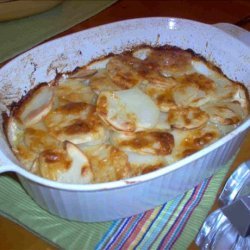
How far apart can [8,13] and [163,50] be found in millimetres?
631

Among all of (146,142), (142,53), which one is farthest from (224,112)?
(142,53)

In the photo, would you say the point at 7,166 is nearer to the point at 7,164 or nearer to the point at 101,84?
the point at 7,164

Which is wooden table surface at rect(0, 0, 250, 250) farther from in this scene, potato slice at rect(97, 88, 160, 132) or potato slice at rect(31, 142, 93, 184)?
potato slice at rect(31, 142, 93, 184)

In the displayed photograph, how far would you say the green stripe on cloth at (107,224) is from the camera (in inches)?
37.3

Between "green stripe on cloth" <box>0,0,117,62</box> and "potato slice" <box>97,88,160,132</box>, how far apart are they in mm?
575

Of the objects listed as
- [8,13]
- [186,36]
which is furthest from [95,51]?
[8,13]

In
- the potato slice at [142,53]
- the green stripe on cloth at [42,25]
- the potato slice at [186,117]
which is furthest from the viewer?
the green stripe on cloth at [42,25]

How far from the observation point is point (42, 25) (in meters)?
1.64

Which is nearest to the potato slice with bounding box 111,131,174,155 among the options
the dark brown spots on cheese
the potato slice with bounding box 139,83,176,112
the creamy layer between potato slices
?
the creamy layer between potato slices

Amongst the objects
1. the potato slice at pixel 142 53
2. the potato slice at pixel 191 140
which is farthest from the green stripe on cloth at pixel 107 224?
the potato slice at pixel 142 53

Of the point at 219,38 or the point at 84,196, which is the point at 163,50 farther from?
the point at 84,196

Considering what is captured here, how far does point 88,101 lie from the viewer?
1.13 m

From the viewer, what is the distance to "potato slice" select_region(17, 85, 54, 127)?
1063mm

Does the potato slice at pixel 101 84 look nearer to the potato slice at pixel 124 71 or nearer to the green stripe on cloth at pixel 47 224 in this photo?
the potato slice at pixel 124 71
